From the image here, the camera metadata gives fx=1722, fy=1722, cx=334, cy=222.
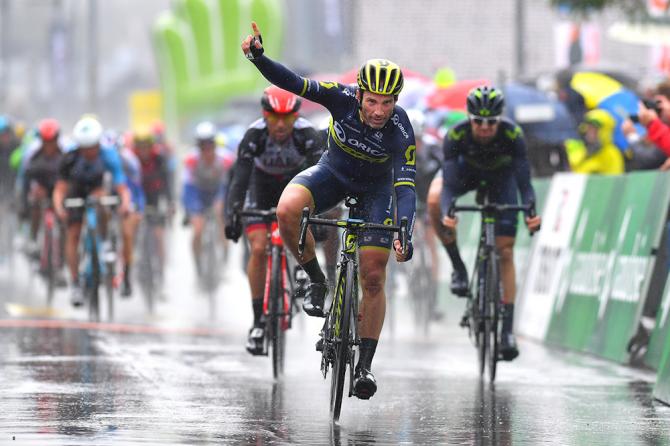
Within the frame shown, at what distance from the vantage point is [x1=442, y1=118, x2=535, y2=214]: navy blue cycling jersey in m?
12.7

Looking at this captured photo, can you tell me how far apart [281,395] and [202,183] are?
35.7 feet

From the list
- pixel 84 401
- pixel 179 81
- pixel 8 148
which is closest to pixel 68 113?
pixel 179 81

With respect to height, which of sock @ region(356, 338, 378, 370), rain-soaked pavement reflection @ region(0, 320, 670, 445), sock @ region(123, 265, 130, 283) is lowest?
rain-soaked pavement reflection @ region(0, 320, 670, 445)

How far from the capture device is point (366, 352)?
32.2ft

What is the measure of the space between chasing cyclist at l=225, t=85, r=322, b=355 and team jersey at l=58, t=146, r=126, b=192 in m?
5.20

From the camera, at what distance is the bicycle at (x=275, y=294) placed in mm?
12242

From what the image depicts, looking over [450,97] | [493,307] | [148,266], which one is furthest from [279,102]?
[450,97]

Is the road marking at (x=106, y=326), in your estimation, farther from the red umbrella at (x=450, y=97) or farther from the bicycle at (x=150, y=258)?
the red umbrella at (x=450, y=97)

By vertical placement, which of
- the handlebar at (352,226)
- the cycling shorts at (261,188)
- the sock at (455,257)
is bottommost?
the sock at (455,257)

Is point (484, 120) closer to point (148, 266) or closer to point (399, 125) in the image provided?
point (399, 125)

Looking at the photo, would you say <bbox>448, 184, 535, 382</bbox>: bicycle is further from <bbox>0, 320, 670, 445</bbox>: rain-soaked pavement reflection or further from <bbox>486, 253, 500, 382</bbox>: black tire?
<bbox>0, 320, 670, 445</bbox>: rain-soaked pavement reflection

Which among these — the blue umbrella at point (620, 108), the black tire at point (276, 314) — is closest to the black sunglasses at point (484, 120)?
the black tire at point (276, 314)

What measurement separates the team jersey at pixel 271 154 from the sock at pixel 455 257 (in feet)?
4.68

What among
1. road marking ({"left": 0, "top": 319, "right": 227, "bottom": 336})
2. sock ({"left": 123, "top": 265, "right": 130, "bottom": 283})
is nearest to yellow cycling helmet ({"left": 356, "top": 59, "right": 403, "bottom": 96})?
road marking ({"left": 0, "top": 319, "right": 227, "bottom": 336})
